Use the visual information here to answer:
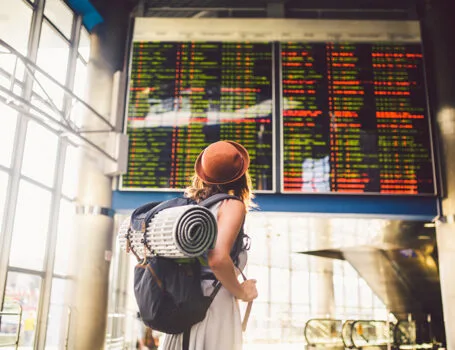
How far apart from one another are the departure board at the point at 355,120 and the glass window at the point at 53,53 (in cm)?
317

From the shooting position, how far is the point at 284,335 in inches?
468

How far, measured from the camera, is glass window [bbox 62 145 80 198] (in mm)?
7137

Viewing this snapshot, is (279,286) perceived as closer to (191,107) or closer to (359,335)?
(359,335)

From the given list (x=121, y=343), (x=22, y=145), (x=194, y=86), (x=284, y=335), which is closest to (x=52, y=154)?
(x=22, y=145)

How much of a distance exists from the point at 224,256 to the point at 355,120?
5371 millimetres

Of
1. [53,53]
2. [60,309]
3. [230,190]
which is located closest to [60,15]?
[53,53]

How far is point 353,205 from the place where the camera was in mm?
6324

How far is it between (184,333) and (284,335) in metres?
11.1

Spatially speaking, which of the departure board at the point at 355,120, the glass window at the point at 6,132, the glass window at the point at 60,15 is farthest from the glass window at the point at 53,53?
the departure board at the point at 355,120

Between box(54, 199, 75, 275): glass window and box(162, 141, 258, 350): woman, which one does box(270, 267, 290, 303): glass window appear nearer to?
box(54, 199, 75, 275): glass window

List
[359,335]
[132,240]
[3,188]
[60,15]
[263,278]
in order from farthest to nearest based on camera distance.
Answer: [263,278]
[359,335]
[60,15]
[3,188]
[132,240]

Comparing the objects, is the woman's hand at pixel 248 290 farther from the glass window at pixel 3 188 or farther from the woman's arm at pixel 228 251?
the glass window at pixel 3 188

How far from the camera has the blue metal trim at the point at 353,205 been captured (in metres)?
6.29

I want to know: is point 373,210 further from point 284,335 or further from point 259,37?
point 284,335
